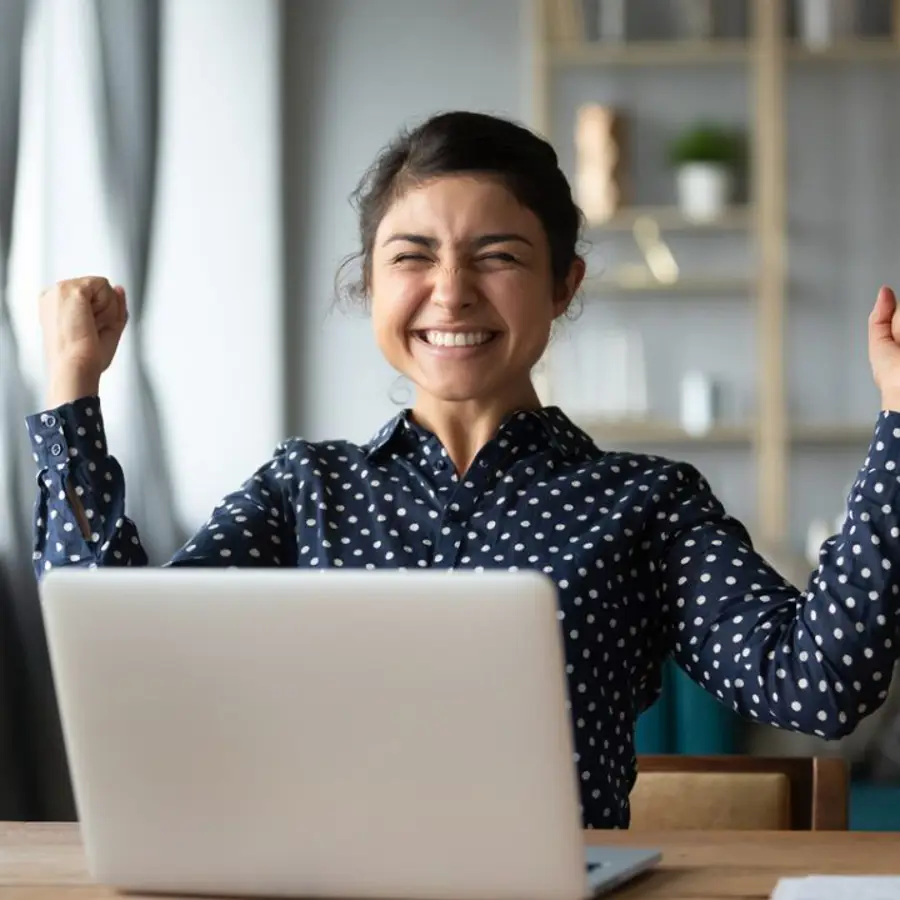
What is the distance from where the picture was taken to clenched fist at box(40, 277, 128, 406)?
1.66m

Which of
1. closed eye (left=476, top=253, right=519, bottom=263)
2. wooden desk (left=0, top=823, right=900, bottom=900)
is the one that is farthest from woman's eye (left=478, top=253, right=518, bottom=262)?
wooden desk (left=0, top=823, right=900, bottom=900)

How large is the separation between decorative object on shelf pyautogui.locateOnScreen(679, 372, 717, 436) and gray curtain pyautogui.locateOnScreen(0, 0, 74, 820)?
209 centimetres

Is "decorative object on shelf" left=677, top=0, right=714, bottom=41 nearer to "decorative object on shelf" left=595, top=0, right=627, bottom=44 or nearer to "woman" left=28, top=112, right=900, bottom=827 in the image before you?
"decorative object on shelf" left=595, top=0, right=627, bottom=44

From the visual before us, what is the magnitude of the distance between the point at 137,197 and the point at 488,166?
7.67 ft

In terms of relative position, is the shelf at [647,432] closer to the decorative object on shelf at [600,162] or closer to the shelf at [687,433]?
the shelf at [687,433]

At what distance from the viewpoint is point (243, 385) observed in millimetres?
4809

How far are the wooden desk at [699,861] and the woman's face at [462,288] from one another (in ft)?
1.87

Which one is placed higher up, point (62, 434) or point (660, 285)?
point (660, 285)

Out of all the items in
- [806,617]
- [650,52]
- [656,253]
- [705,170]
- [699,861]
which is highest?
[650,52]

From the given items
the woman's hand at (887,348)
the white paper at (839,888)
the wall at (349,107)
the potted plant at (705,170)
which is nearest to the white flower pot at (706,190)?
the potted plant at (705,170)

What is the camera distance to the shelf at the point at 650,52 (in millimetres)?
4723

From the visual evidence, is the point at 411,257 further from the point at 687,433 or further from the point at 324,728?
the point at 687,433

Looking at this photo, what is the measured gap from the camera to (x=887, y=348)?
141 centimetres

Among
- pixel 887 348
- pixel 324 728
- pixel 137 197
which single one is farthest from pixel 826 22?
pixel 324 728
